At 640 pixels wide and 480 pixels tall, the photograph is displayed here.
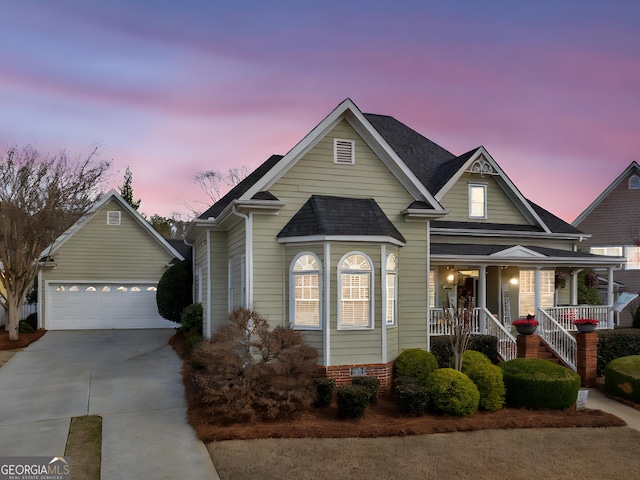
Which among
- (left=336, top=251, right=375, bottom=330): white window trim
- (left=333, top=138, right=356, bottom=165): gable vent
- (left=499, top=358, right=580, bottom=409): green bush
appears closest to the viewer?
(left=499, top=358, right=580, bottom=409): green bush

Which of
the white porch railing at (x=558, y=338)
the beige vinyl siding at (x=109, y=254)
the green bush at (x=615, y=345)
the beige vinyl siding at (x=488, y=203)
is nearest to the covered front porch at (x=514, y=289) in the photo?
the white porch railing at (x=558, y=338)

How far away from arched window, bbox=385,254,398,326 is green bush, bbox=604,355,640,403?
6.22m

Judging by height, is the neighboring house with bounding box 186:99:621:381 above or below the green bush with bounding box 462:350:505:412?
above

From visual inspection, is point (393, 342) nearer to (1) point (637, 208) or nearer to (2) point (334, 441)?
(2) point (334, 441)

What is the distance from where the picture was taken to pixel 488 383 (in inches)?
478

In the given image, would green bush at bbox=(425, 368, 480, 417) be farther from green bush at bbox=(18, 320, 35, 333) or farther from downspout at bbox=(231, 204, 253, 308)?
green bush at bbox=(18, 320, 35, 333)

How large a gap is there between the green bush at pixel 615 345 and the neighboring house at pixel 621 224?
1117 centimetres

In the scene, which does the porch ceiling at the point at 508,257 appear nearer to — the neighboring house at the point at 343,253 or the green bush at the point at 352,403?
the neighboring house at the point at 343,253

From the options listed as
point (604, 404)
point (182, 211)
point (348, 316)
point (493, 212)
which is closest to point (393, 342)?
point (348, 316)

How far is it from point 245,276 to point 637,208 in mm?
23219

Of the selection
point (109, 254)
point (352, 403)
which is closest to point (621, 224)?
point (352, 403)

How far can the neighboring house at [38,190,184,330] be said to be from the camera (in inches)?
979

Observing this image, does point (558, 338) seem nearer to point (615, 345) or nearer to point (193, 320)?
point (615, 345)

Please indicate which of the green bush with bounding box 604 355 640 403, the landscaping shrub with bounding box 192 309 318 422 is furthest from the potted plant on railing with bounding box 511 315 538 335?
the landscaping shrub with bounding box 192 309 318 422
